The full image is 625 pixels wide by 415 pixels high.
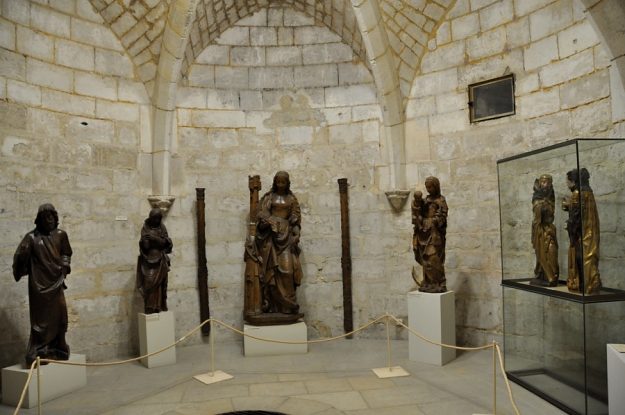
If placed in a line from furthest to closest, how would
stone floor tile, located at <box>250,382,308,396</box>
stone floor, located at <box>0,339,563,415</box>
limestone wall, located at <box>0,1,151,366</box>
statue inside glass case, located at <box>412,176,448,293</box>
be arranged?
statue inside glass case, located at <box>412,176,448,293</box> < limestone wall, located at <box>0,1,151,366</box> < stone floor tile, located at <box>250,382,308,396</box> < stone floor, located at <box>0,339,563,415</box>

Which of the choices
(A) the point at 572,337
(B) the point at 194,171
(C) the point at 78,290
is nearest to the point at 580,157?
(A) the point at 572,337

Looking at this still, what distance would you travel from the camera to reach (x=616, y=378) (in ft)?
9.89

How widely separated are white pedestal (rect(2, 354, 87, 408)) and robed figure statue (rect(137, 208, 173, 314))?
0.92 meters

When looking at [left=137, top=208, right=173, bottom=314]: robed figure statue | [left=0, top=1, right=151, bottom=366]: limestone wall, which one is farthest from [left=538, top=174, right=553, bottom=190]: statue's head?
[left=0, top=1, right=151, bottom=366]: limestone wall

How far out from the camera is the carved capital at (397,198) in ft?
20.3

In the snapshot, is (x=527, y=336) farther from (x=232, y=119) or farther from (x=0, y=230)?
(x=0, y=230)

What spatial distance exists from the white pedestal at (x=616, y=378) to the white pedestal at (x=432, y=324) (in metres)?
1.99

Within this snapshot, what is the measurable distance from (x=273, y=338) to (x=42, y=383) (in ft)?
7.47

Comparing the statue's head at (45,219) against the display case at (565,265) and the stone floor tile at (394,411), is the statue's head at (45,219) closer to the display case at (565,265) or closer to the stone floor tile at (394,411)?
the stone floor tile at (394,411)

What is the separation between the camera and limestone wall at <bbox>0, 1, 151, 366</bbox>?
4844mm

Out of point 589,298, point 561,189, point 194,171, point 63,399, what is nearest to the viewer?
point 589,298

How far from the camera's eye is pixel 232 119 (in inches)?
258

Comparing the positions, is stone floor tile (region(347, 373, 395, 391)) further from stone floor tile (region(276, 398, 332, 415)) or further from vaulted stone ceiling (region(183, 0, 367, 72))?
vaulted stone ceiling (region(183, 0, 367, 72))

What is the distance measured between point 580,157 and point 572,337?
1.45 meters
